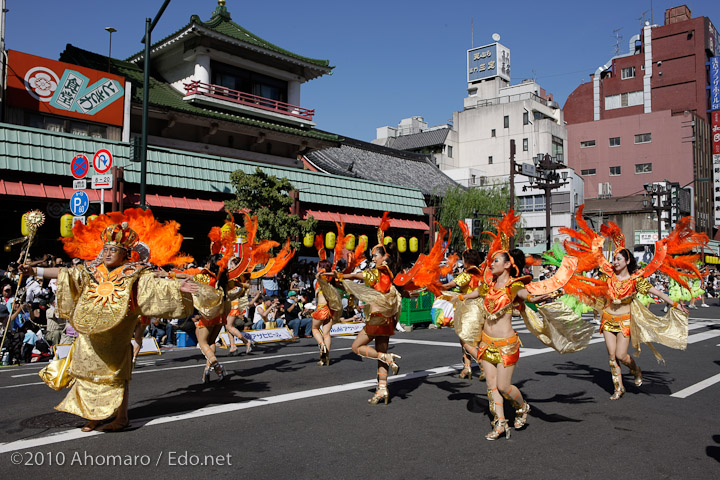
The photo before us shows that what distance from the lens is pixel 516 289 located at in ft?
18.7

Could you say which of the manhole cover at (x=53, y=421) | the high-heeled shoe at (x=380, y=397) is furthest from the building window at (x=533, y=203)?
the manhole cover at (x=53, y=421)

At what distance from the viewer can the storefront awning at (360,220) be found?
2208 cm

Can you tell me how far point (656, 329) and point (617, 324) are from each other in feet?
1.89

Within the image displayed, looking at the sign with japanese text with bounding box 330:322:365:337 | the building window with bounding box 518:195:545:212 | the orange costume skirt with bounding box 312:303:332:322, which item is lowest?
the sign with japanese text with bounding box 330:322:365:337

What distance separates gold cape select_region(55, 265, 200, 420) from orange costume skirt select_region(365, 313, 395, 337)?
245cm

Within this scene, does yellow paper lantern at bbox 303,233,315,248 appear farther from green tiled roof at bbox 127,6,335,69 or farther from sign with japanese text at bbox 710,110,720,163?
sign with japanese text at bbox 710,110,720,163

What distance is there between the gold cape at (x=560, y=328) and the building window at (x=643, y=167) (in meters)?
53.4

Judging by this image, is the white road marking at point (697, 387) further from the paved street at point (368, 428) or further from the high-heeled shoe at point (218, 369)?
the high-heeled shoe at point (218, 369)

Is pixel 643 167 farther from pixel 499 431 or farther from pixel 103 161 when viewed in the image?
pixel 499 431

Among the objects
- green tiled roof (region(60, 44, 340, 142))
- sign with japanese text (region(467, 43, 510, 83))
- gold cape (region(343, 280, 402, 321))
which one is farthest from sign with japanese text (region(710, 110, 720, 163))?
gold cape (region(343, 280, 402, 321))

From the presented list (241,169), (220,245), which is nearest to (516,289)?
(220,245)

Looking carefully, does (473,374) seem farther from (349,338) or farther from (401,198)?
(401,198)

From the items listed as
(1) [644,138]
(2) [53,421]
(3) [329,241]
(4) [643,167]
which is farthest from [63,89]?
(1) [644,138]

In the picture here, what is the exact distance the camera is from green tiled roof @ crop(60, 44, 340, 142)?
20.8 meters
